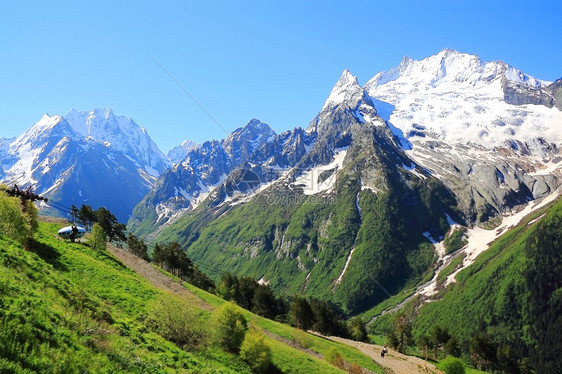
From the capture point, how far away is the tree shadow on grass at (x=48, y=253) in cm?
4897

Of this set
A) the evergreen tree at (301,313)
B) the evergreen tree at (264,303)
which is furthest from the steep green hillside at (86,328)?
the evergreen tree at (264,303)

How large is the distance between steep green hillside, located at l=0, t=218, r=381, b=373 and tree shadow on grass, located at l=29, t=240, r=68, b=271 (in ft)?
0.73

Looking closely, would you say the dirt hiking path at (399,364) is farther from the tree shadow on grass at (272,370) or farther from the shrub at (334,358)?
the tree shadow on grass at (272,370)

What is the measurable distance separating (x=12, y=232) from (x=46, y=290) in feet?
82.3

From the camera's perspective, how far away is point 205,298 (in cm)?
7506

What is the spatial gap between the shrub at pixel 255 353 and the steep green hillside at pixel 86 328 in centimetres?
91

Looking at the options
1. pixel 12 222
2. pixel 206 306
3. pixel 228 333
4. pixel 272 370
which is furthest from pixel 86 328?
pixel 206 306

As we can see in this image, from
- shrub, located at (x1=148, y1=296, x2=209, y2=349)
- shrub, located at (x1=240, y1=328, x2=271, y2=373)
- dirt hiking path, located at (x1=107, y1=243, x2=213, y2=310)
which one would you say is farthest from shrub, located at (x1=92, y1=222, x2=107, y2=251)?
shrub, located at (x1=240, y1=328, x2=271, y2=373)

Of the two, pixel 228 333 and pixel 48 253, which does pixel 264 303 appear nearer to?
pixel 228 333

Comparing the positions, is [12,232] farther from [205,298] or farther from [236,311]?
[205,298]

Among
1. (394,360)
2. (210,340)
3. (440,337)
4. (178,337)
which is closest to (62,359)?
(178,337)

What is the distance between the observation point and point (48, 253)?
5306 cm

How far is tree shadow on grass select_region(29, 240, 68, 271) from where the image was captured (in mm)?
48969

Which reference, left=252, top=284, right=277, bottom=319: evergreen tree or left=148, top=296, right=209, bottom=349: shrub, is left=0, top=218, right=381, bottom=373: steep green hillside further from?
left=252, top=284, right=277, bottom=319: evergreen tree
